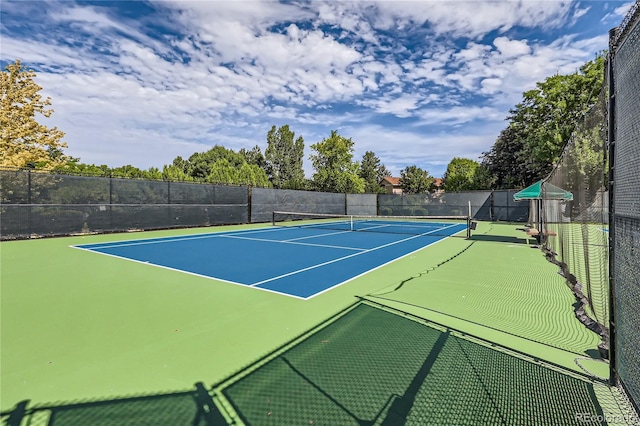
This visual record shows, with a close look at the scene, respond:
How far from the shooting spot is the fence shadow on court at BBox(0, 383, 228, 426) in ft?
6.88

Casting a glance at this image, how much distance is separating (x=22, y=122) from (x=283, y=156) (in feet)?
108

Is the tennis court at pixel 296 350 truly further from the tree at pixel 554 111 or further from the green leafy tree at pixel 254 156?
the green leafy tree at pixel 254 156

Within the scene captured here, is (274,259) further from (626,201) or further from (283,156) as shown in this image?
(283,156)

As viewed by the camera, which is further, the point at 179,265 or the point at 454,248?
the point at 454,248

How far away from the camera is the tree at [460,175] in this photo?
41287 millimetres

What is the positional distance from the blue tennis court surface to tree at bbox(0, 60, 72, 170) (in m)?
13.4

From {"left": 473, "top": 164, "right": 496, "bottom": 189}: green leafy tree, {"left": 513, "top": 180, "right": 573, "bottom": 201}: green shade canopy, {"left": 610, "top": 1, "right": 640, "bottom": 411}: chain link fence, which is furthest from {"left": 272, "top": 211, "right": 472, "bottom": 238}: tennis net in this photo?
{"left": 473, "top": 164, "right": 496, "bottom": 189}: green leafy tree

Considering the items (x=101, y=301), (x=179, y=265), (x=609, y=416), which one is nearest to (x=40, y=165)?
(x=179, y=265)

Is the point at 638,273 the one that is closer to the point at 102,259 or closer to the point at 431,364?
the point at 431,364

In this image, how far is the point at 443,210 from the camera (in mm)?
25453

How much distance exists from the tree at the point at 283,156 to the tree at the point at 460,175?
21733 millimetres

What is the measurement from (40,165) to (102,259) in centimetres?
1529

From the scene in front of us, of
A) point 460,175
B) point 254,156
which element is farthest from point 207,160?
point 460,175

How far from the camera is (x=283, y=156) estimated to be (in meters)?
50.1
